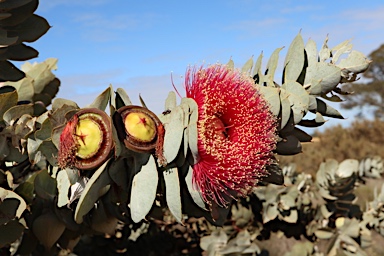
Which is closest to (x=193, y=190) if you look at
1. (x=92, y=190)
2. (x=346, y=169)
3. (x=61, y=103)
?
(x=92, y=190)

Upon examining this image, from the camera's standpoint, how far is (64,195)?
0.99m

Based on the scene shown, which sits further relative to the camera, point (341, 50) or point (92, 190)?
point (341, 50)

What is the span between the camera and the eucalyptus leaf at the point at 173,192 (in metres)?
0.93

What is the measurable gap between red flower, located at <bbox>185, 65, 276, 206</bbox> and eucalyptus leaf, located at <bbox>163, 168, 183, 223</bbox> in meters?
0.04

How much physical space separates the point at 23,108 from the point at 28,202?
23cm

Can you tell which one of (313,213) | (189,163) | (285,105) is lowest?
(313,213)

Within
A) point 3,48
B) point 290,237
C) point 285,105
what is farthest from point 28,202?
point 290,237

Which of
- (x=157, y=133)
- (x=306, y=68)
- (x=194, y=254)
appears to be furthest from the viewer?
(x=194, y=254)

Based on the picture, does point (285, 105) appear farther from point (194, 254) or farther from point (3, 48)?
point (194, 254)

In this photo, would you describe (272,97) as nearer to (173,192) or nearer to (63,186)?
(173,192)

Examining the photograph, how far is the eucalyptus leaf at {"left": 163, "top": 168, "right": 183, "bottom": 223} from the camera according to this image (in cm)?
93

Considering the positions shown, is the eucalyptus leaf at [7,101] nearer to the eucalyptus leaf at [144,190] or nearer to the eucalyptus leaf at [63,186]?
the eucalyptus leaf at [63,186]

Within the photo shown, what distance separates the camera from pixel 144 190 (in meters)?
0.93

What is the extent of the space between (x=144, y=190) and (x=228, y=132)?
8.0 inches
